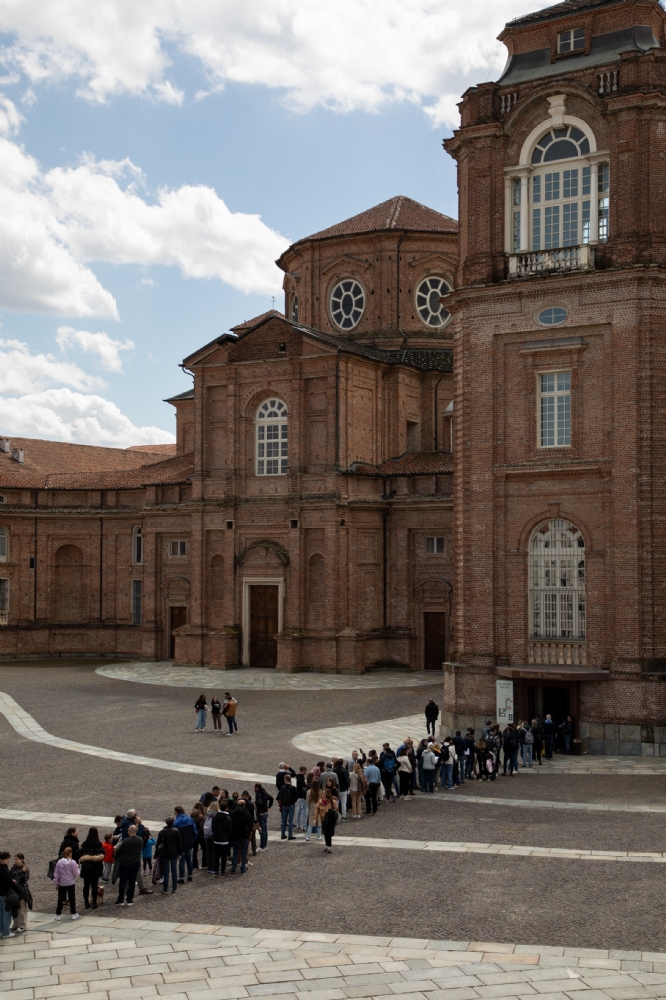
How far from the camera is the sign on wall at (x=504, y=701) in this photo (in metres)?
28.3

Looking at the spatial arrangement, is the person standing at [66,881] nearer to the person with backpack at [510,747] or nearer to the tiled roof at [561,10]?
the person with backpack at [510,747]

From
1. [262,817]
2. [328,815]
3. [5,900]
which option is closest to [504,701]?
[328,815]

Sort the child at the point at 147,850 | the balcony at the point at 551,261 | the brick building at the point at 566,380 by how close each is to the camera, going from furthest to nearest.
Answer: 1. the balcony at the point at 551,261
2. the brick building at the point at 566,380
3. the child at the point at 147,850

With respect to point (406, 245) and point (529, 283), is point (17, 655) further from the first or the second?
point (529, 283)

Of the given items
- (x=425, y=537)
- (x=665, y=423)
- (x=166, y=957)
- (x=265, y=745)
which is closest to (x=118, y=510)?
(x=425, y=537)

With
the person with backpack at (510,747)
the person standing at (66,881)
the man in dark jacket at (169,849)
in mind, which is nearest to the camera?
the person standing at (66,881)

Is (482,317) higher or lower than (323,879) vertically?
higher

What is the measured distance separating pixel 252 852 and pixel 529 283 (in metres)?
17.6

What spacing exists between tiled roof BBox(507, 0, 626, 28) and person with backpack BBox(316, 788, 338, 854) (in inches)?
897

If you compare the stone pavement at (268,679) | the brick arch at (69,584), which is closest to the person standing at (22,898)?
the stone pavement at (268,679)

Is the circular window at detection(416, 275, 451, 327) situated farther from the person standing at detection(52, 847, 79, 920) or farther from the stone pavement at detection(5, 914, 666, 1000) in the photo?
the stone pavement at detection(5, 914, 666, 1000)

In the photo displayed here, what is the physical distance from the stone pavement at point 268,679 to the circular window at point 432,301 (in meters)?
17.6

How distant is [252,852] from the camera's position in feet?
61.2

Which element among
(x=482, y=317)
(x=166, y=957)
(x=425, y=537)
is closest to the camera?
(x=166, y=957)
